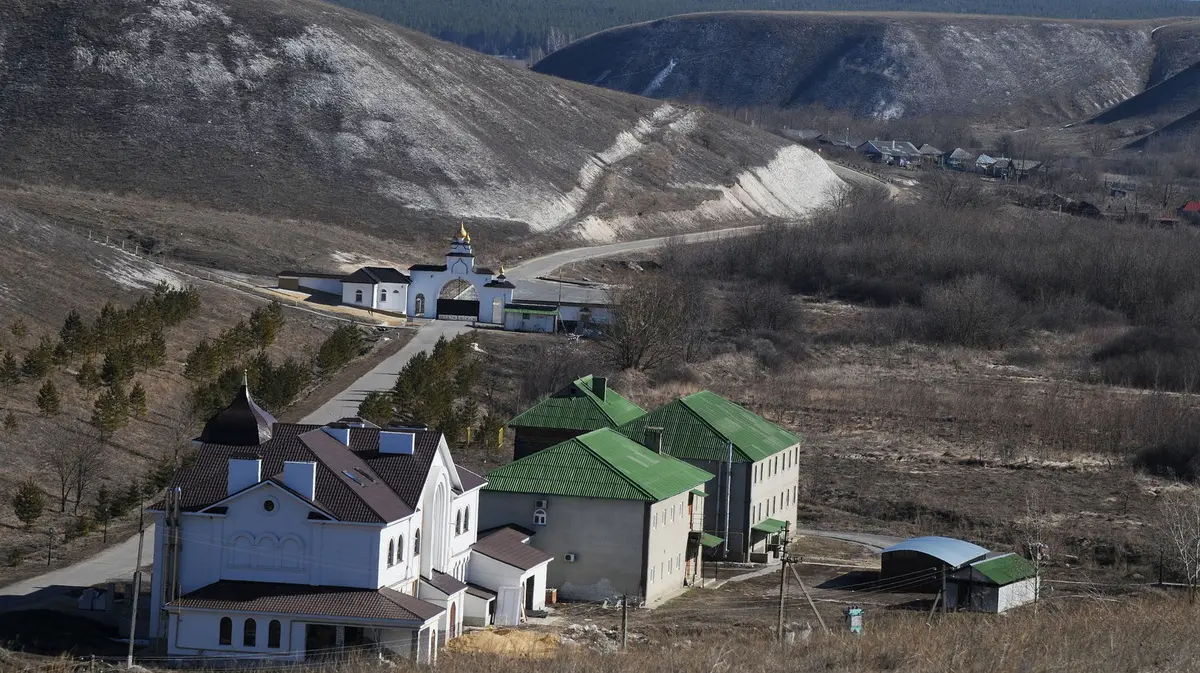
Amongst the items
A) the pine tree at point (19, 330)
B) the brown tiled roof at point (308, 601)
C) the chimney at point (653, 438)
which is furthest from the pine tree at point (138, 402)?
the brown tiled roof at point (308, 601)

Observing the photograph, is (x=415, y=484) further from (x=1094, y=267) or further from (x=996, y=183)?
(x=996, y=183)

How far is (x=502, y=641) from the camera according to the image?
27359mm

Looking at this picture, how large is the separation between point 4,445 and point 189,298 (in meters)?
18.8

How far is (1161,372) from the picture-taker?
6519 cm

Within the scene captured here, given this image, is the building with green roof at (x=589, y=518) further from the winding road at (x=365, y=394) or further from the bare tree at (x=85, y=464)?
the bare tree at (x=85, y=464)

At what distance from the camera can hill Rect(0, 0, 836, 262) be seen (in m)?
90.8

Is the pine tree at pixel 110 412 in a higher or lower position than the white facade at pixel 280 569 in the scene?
higher

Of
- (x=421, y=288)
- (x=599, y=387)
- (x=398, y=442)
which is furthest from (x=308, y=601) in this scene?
(x=421, y=288)

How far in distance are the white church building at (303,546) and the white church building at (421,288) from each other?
141 ft

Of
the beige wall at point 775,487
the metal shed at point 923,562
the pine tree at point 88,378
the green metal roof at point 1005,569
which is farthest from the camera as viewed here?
the pine tree at point 88,378

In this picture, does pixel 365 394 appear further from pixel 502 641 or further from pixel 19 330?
pixel 502 641

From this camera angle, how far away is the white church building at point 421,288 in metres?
72.5

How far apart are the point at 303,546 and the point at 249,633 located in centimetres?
158

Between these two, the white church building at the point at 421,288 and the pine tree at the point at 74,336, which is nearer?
the pine tree at the point at 74,336
